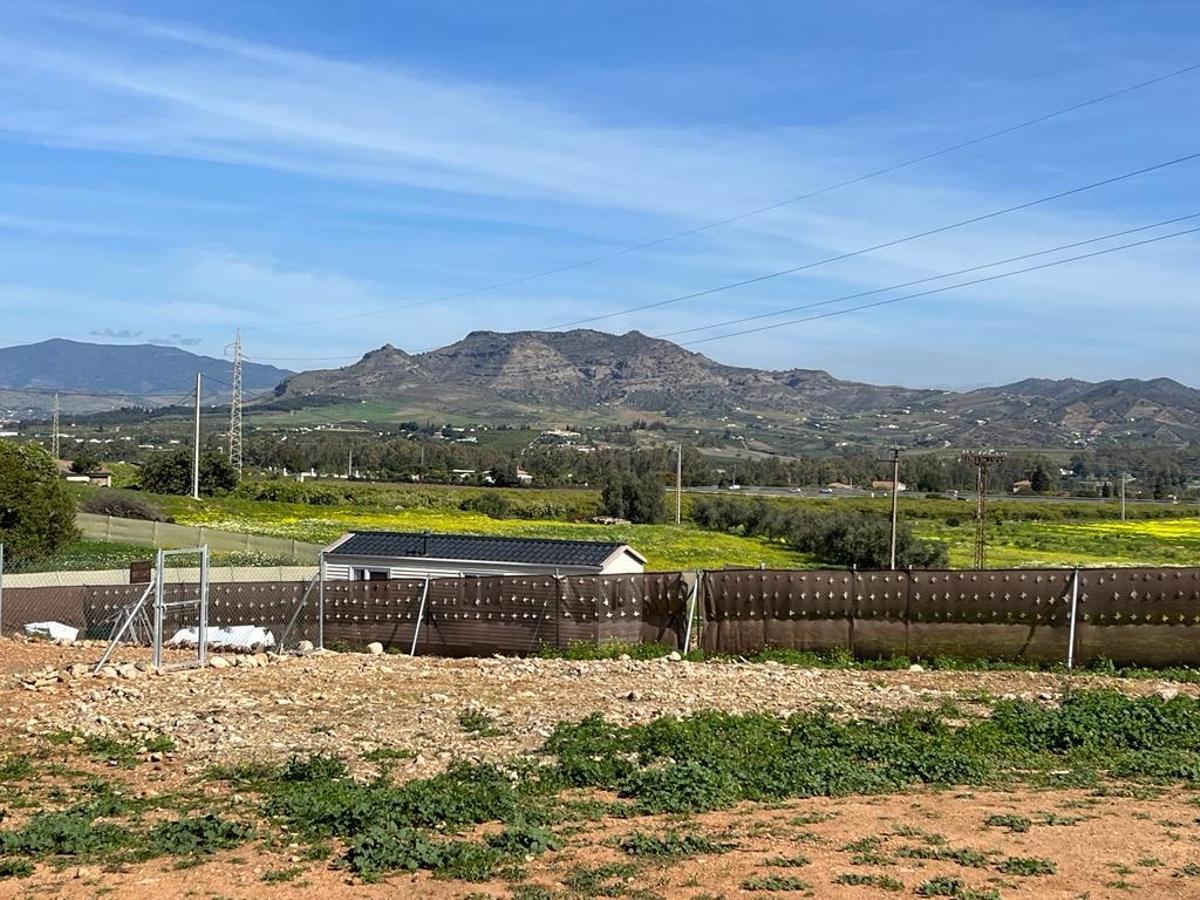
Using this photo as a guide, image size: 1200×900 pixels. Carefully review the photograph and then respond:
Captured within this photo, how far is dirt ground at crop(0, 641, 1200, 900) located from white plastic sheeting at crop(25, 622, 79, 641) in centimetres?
265

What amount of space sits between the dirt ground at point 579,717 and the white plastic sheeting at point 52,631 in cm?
265

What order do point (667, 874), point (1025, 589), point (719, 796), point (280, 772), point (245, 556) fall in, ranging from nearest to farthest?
point (667, 874) < point (719, 796) < point (280, 772) < point (1025, 589) < point (245, 556)

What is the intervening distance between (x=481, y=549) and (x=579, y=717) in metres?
18.9

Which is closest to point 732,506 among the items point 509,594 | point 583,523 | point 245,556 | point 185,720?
point 583,523

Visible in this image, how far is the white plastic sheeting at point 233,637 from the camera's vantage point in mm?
24453

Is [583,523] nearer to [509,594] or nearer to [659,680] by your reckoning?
[509,594]

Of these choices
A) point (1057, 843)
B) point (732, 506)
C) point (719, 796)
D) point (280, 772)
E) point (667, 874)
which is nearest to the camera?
point (667, 874)

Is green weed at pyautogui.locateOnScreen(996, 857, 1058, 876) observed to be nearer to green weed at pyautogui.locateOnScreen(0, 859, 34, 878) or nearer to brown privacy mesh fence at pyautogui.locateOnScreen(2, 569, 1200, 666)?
green weed at pyautogui.locateOnScreen(0, 859, 34, 878)

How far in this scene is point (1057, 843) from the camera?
986 cm

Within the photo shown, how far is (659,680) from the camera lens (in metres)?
18.8

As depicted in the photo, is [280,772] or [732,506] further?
[732,506]

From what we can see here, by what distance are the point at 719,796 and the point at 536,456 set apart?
16461cm

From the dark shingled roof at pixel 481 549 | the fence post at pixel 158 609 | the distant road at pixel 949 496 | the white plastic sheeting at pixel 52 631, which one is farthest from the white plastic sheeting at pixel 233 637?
the distant road at pixel 949 496

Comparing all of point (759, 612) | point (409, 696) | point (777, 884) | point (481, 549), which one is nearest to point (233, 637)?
point (409, 696)
